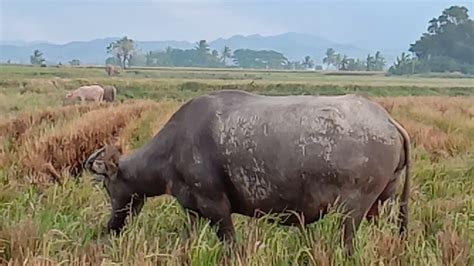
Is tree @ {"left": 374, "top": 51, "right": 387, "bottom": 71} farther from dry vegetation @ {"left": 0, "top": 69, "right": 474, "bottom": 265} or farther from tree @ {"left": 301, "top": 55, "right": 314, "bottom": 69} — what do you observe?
dry vegetation @ {"left": 0, "top": 69, "right": 474, "bottom": 265}

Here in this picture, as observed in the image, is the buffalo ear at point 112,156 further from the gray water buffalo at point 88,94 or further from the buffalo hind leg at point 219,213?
the gray water buffalo at point 88,94

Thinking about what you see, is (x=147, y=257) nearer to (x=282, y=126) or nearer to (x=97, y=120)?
(x=282, y=126)

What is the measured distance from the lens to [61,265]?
167 inches

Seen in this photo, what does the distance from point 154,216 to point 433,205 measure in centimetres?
217

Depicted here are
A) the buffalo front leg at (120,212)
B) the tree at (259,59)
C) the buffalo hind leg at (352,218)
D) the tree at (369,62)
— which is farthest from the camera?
the tree at (259,59)

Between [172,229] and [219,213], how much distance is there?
66cm

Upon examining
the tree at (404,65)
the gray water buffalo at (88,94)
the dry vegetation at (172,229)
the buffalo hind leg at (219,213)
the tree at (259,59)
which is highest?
the buffalo hind leg at (219,213)

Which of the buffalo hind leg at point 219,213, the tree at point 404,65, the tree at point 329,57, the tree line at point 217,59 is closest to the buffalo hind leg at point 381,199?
the buffalo hind leg at point 219,213

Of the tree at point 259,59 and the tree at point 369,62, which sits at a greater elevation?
the tree at point 369,62

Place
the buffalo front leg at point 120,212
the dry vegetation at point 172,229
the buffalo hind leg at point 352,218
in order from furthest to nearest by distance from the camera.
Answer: the buffalo front leg at point 120,212 → the buffalo hind leg at point 352,218 → the dry vegetation at point 172,229

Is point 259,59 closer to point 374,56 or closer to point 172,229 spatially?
point 374,56

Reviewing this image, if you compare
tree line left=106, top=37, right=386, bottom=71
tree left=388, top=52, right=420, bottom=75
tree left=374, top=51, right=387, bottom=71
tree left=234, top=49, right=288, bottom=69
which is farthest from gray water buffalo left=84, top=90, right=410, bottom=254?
tree left=234, top=49, right=288, bottom=69

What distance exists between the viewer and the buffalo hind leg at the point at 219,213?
4.84 meters

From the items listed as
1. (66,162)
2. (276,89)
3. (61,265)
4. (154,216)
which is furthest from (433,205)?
(276,89)
